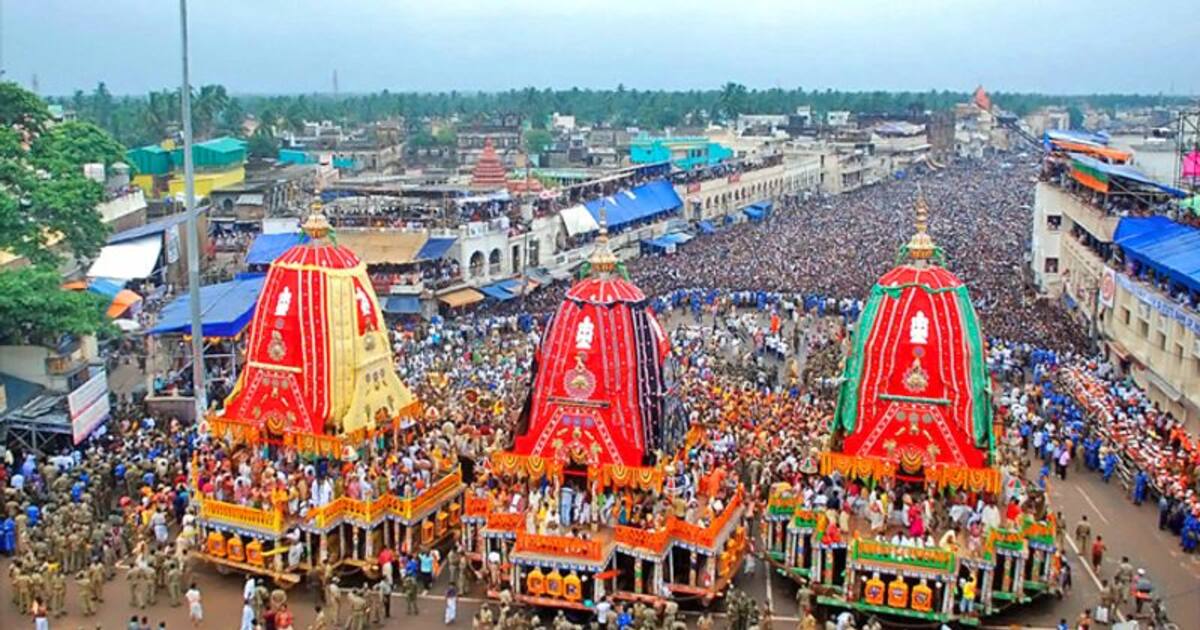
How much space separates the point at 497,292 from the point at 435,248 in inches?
118

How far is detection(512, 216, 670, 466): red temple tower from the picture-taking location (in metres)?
19.4

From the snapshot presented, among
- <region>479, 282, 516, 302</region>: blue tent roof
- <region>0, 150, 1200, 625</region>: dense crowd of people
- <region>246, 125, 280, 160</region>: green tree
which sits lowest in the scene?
<region>0, 150, 1200, 625</region>: dense crowd of people

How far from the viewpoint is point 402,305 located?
43500mm

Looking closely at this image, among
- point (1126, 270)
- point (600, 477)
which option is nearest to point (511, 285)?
point (1126, 270)

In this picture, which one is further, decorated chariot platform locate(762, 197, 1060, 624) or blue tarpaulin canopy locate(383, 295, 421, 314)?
blue tarpaulin canopy locate(383, 295, 421, 314)

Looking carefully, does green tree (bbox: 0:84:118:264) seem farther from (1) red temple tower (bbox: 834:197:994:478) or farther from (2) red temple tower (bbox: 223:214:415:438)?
(1) red temple tower (bbox: 834:197:994:478)

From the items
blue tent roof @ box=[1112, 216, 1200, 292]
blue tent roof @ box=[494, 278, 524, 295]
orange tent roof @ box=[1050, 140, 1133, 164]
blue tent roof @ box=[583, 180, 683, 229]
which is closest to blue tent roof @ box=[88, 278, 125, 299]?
blue tent roof @ box=[494, 278, 524, 295]

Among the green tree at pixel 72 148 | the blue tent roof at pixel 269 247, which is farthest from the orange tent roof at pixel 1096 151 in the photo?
the green tree at pixel 72 148

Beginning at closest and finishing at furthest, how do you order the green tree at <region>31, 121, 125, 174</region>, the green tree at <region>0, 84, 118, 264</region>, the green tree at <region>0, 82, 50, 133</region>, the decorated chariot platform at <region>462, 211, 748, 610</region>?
the decorated chariot platform at <region>462, 211, 748, 610</region>
the green tree at <region>0, 84, 118, 264</region>
the green tree at <region>31, 121, 125, 174</region>
the green tree at <region>0, 82, 50, 133</region>

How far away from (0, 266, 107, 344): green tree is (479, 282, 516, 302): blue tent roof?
1799cm

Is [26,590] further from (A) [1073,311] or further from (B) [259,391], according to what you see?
(A) [1073,311]

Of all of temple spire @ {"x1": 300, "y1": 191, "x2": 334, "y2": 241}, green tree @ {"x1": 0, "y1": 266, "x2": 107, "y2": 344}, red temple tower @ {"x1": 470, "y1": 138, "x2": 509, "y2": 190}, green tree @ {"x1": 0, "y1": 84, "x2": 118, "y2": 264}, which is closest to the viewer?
temple spire @ {"x1": 300, "y1": 191, "x2": 334, "y2": 241}

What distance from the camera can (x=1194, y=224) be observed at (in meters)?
35.0

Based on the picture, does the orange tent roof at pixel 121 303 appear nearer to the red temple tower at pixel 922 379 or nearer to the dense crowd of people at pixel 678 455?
the dense crowd of people at pixel 678 455
